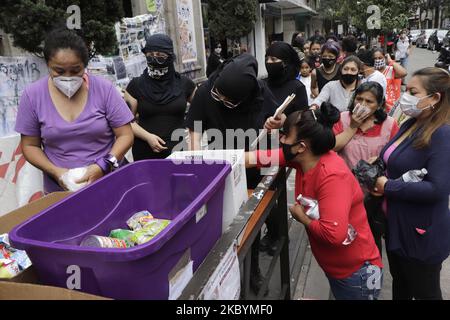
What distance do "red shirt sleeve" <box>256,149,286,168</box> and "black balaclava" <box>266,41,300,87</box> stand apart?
131cm

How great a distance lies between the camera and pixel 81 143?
2.23 meters

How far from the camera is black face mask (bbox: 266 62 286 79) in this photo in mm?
3303

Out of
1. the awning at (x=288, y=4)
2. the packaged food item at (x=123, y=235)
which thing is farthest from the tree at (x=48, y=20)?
the awning at (x=288, y=4)

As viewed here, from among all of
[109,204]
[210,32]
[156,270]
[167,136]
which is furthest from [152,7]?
[156,270]

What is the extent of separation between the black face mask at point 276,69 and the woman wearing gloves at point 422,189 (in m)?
1.34

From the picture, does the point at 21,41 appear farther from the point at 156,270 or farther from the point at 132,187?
the point at 156,270

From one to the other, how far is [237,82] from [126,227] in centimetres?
102

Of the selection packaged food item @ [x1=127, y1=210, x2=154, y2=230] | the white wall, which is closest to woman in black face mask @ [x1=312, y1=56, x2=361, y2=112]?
packaged food item @ [x1=127, y1=210, x2=154, y2=230]

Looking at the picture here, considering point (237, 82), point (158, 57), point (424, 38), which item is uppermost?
point (158, 57)

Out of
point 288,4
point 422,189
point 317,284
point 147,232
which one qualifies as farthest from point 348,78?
point 288,4

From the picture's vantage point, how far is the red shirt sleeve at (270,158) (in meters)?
2.18

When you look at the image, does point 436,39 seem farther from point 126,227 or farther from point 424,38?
point 126,227

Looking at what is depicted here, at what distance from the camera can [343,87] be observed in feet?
12.5

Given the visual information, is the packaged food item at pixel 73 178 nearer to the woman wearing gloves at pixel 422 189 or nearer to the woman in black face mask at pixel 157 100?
the woman in black face mask at pixel 157 100
